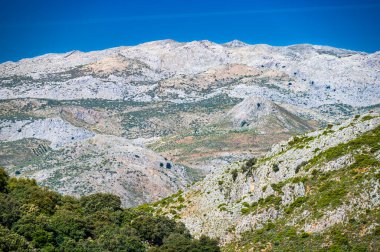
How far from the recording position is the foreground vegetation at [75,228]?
53.8 metres

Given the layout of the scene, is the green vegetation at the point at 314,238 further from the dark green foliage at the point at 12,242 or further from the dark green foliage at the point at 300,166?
the dark green foliage at the point at 12,242

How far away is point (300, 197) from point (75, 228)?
26.1 metres

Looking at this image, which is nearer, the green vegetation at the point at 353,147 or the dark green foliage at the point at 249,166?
the green vegetation at the point at 353,147

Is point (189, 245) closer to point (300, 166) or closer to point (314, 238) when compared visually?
point (314, 238)

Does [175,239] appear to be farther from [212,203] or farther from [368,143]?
[368,143]

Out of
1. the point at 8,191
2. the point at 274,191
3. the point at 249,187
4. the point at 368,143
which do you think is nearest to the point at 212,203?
the point at 249,187

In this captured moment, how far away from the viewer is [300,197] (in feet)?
186

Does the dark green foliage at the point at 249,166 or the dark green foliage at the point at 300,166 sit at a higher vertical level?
the dark green foliage at the point at 249,166

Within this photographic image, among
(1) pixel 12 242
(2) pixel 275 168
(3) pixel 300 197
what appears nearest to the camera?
(1) pixel 12 242

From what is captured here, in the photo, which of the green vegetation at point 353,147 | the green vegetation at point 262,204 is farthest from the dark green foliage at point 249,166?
the green vegetation at point 353,147

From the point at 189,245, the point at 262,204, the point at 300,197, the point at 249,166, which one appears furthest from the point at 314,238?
the point at 249,166

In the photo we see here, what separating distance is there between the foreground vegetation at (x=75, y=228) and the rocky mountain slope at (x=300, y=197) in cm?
509

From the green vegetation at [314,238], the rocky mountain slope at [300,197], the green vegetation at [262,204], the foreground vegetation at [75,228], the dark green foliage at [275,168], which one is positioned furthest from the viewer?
the dark green foliage at [275,168]

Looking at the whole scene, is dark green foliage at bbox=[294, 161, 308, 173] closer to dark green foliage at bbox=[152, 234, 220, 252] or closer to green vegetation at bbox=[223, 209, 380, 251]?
green vegetation at bbox=[223, 209, 380, 251]
